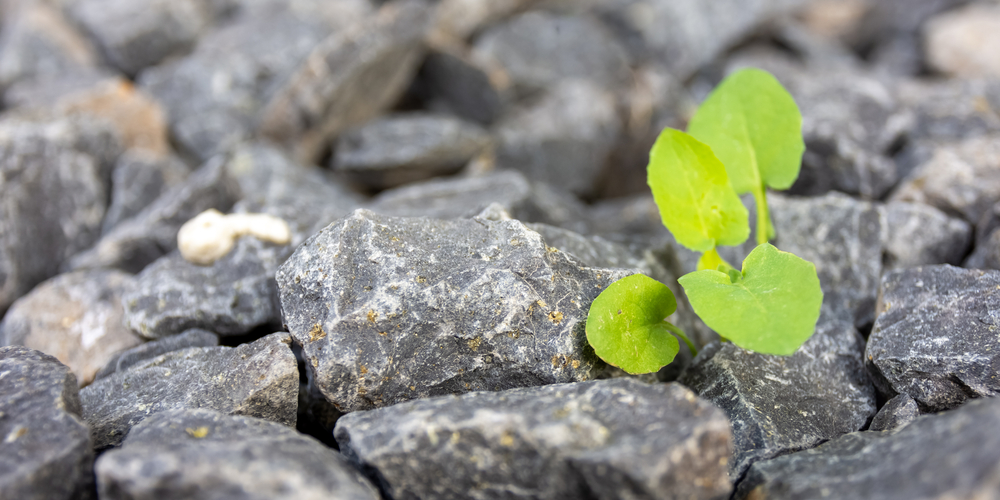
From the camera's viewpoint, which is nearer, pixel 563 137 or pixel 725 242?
pixel 725 242

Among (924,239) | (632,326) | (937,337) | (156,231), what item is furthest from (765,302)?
(156,231)

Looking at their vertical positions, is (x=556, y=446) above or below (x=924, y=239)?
→ above

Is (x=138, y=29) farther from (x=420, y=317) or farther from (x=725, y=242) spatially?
(x=725, y=242)

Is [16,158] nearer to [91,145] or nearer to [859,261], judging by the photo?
[91,145]

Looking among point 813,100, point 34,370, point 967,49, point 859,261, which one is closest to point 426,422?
point 34,370

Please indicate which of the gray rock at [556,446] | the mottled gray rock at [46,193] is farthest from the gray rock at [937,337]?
the mottled gray rock at [46,193]

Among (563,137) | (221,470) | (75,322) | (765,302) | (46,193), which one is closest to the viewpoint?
(221,470)

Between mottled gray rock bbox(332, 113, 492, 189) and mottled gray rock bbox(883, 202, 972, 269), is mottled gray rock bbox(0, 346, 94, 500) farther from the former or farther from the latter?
mottled gray rock bbox(883, 202, 972, 269)
